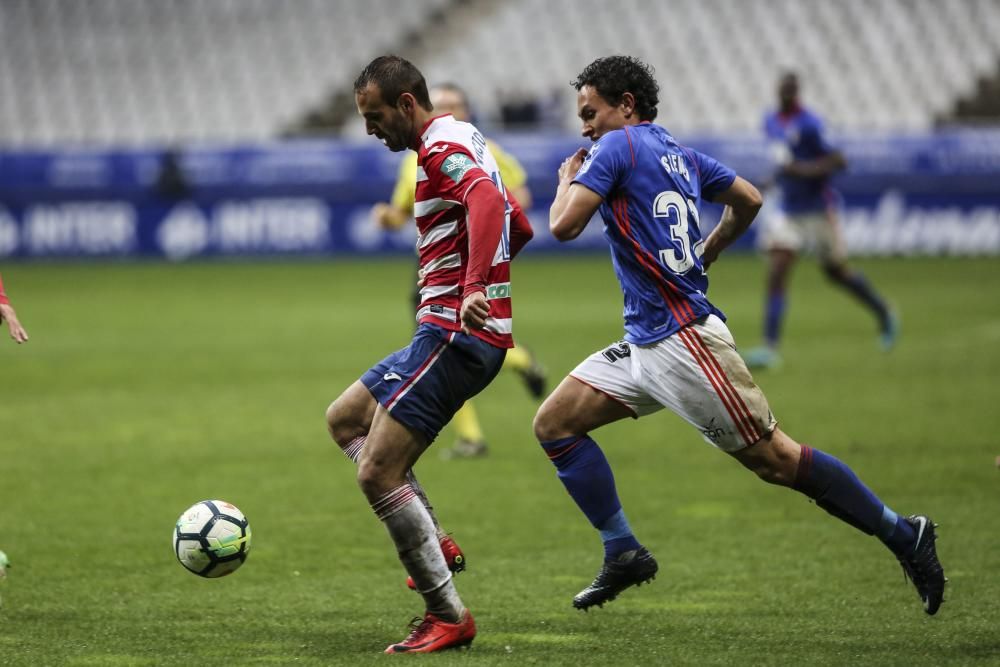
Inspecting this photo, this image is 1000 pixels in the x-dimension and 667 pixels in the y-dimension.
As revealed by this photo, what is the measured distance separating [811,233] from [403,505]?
10.2m

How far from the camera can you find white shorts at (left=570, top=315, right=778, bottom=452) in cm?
551

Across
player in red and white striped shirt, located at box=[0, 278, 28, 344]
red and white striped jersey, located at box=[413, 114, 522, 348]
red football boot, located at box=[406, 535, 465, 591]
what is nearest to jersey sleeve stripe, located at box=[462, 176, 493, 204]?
red and white striped jersey, located at box=[413, 114, 522, 348]

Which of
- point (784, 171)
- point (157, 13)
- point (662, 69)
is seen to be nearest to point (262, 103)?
point (157, 13)

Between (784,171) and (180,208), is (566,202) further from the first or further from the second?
(180,208)

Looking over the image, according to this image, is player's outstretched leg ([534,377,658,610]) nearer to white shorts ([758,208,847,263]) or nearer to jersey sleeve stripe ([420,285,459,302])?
jersey sleeve stripe ([420,285,459,302])

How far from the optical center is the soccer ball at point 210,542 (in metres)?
5.87

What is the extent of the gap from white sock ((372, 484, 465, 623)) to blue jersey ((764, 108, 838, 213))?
33.1 feet

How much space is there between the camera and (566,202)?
536 centimetres

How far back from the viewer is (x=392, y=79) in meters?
5.33

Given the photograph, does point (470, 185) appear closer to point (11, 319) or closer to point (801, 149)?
point (11, 319)

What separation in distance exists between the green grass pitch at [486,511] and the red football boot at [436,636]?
125 millimetres

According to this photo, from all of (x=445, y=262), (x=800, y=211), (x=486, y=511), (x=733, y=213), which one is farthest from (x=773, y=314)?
(x=445, y=262)

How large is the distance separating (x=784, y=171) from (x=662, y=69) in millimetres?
18141

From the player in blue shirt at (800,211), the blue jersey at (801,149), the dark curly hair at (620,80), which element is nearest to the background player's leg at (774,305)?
the player in blue shirt at (800,211)
